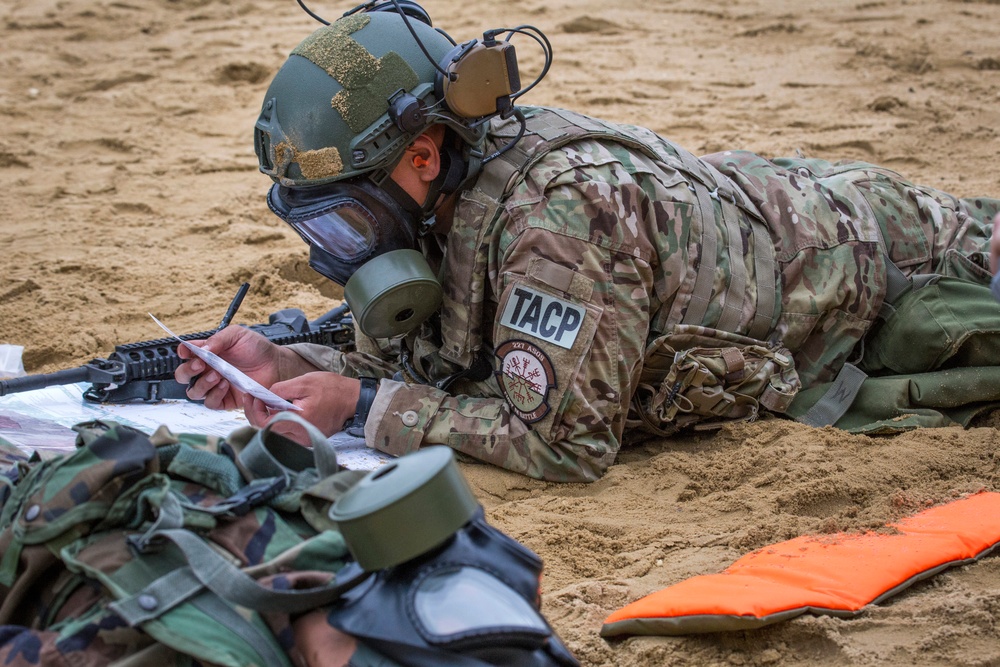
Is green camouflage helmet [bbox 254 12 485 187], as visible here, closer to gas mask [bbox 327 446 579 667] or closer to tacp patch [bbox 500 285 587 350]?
tacp patch [bbox 500 285 587 350]

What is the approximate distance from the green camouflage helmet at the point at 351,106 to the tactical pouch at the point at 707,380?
0.93 meters

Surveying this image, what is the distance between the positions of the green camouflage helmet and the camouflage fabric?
1.20 meters

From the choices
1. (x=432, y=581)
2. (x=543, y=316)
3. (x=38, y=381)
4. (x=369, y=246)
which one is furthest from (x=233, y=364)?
(x=432, y=581)

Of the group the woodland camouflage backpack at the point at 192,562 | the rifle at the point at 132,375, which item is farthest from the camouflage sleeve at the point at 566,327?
the woodland camouflage backpack at the point at 192,562

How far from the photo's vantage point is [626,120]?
6535mm

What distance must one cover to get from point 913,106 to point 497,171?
4.37m

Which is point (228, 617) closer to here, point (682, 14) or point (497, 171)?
point (497, 171)

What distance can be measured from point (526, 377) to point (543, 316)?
19 cm

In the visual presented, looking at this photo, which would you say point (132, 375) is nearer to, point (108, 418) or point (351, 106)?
point (108, 418)

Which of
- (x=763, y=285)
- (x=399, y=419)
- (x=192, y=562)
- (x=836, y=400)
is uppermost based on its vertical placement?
(x=192, y=562)

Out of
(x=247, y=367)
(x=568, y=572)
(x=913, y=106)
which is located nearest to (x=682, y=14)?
(x=913, y=106)

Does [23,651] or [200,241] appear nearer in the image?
[23,651]

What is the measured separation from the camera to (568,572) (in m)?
2.65

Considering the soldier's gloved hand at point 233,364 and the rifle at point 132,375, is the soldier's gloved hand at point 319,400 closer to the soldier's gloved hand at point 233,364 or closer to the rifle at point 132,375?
the soldier's gloved hand at point 233,364
